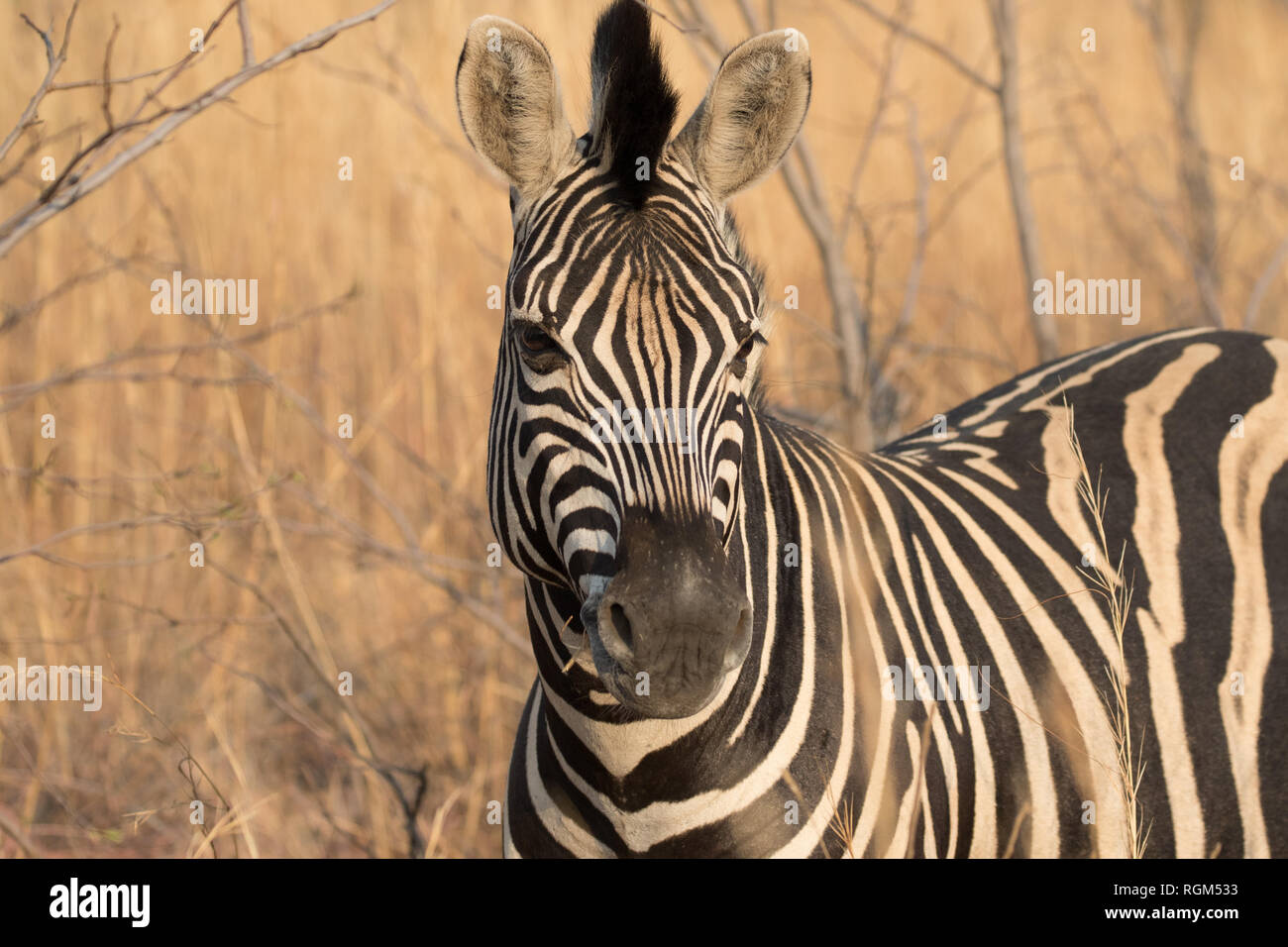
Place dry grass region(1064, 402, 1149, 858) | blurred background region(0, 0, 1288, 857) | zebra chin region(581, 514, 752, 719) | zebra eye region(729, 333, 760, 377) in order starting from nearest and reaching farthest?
1. zebra chin region(581, 514, 752, 719)
2. zebra eye region(729, 333, 760, 377)
3. dry grass region(1064, 402, 1149, 858)
4. blurred background region(0, 0, 1288, 857)

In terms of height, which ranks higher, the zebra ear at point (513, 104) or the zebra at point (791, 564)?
the zebra ear at point (513, 104)

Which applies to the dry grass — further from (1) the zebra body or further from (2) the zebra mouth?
(2) the zebra mouth

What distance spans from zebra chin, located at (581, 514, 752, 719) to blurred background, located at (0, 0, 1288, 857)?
0.96 meters

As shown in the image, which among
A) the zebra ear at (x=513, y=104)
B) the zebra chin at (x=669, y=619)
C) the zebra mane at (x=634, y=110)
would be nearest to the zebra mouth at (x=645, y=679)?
the zebra chin at (x=669, y=619)

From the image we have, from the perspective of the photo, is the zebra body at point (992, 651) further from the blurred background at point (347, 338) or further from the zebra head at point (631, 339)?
the blurred background at point (347, 338)

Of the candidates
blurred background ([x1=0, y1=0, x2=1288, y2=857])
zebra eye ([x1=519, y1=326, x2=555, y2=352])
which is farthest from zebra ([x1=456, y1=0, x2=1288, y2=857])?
blurred background ([x1=0, y1=0, x2=1288, y2=857])

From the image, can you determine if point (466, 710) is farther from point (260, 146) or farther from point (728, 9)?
point (728, 9)

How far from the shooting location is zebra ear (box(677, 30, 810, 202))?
2531 mm

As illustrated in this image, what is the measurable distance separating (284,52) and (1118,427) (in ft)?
7.24

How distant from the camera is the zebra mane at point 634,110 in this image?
2.37m

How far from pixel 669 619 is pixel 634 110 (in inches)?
39.3

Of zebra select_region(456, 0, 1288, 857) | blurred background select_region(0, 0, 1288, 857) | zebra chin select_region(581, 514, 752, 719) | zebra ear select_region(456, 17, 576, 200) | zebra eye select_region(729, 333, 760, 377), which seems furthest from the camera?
blurred background select_region(0, 0, 1288, 857)

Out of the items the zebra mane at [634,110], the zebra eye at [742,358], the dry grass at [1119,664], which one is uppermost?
the zebra mane at [634,110]

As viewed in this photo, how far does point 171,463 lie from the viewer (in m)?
6.18
